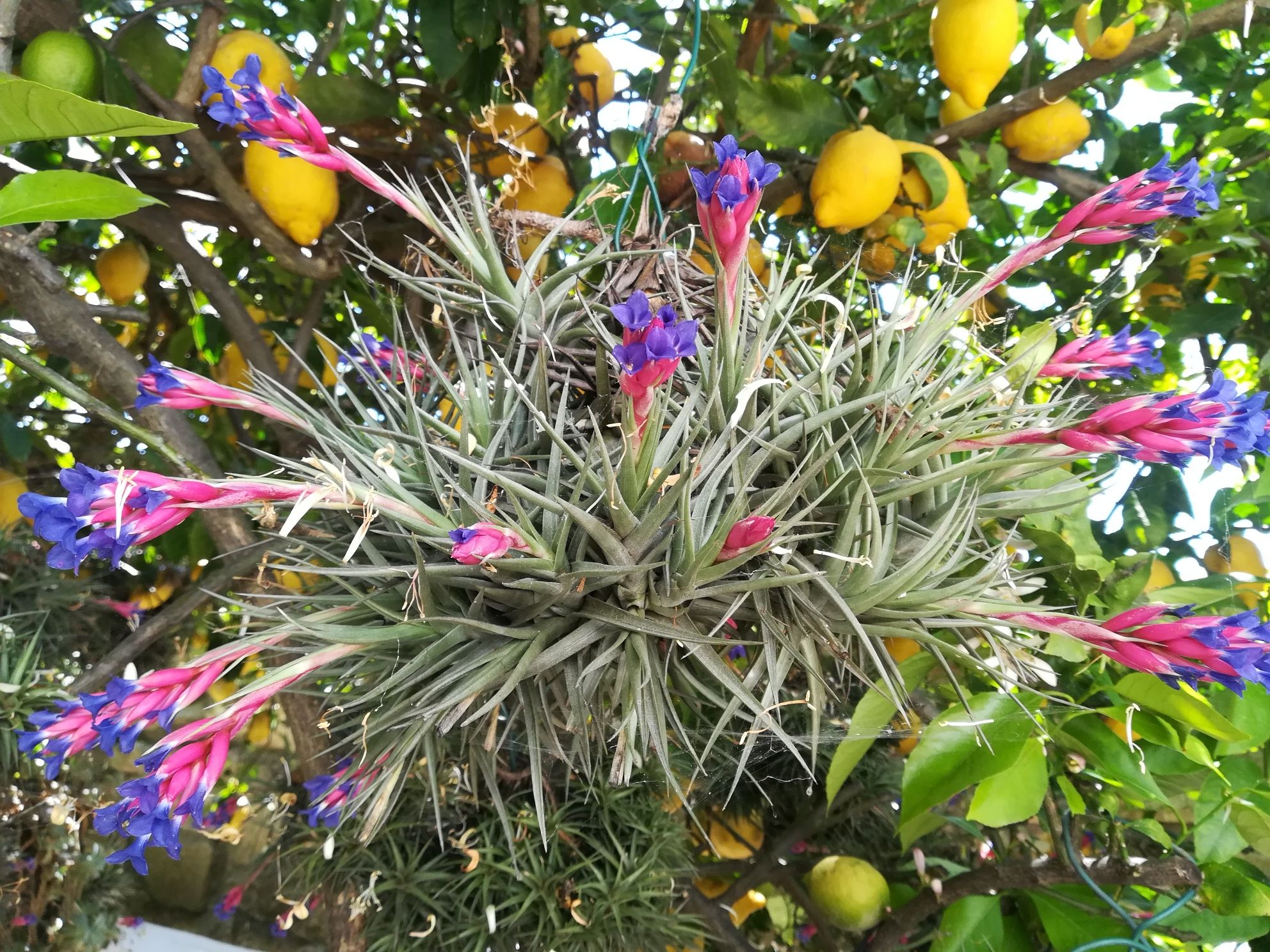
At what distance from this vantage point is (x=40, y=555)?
2.66 feet

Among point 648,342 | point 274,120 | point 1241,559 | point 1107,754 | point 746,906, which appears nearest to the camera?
A: point 648,342

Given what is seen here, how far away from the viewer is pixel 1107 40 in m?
0.64

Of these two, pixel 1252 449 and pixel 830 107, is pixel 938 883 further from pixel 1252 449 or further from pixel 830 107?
pixel 830 107

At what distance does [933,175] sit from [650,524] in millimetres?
430

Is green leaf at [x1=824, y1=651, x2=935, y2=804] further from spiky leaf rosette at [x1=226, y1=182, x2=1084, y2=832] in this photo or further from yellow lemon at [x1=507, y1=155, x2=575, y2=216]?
yellow lemon at [x1=507, y1=155, x2=575, y2=216]

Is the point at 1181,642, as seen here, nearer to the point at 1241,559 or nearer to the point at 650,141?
the point at 650,141

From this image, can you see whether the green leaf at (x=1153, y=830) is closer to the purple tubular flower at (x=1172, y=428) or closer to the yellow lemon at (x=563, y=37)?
the purple tubular flower at (x=1172, y=428)

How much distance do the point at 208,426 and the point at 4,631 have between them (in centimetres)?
43

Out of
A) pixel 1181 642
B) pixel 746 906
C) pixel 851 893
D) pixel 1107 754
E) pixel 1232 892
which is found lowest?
pixel 746 906

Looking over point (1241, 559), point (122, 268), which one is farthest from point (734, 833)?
point (122, 268)

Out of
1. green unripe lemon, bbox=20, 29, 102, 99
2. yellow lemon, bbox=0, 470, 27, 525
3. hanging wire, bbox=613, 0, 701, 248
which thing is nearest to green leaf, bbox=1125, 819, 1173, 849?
hanging wire, bbox=613, 0, 701, 248

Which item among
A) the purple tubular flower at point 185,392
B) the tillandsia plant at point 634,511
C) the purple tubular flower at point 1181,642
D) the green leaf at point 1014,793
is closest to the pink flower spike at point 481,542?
the tillandsia plant at point 634,511

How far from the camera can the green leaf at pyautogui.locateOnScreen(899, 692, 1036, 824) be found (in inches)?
18.4

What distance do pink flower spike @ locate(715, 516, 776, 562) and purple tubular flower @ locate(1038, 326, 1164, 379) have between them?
223 millimetres
